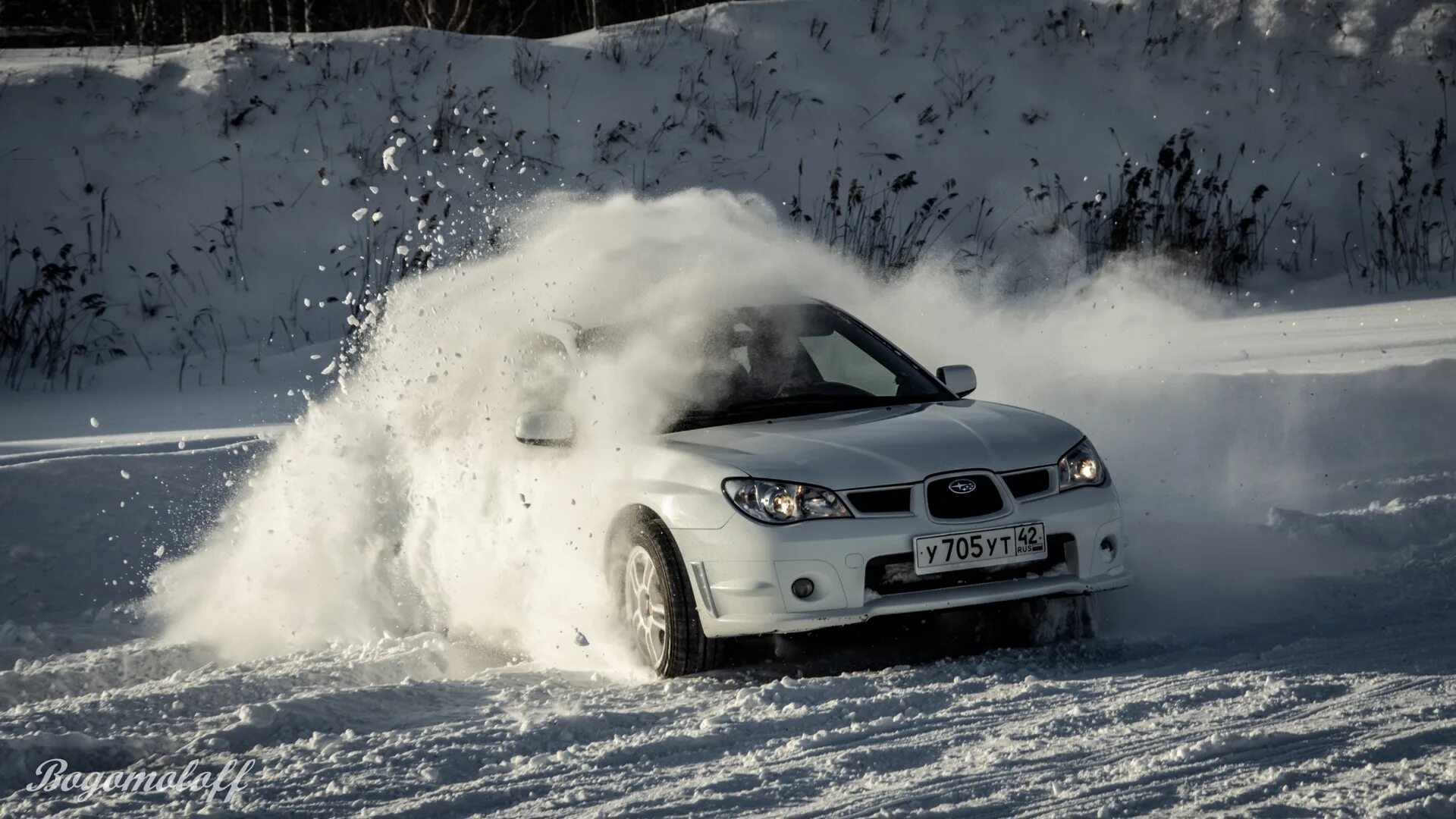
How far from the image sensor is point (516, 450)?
6973 mm

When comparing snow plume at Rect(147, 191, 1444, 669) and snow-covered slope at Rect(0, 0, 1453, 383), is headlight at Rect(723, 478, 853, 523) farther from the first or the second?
snow-covered slope at Rect(0, 0, 1453, 383)

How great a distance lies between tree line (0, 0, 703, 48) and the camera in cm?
2147

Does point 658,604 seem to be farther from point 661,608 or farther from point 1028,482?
point 1028,482

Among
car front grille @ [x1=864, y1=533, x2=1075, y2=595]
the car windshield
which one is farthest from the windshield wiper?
car front grille @ [x1=864, y1=533, x2=1075, y2=595]

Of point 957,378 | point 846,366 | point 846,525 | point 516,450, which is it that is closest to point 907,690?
point 846,525

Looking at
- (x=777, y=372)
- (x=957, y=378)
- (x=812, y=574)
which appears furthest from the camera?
(x=957, y=378)

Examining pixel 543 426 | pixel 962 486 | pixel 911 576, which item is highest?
pixel 543 426

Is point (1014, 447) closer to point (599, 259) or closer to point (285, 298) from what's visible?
point (599, 259)

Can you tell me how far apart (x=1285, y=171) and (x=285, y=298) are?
11.2 meters

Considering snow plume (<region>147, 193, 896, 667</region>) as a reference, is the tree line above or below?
above

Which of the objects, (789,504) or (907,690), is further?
(789,504)

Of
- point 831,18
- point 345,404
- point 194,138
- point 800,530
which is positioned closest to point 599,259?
point 345,404

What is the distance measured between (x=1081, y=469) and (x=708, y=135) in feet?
42.8

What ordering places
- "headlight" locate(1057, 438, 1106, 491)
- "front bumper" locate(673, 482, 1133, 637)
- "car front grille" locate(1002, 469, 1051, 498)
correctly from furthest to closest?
"headlight" locate(1057, 438, 1106, 491)
"car front grille" locate(1002, 469, 1051, 498)
"front bumper" locate(673, 482, 1133, 637)
